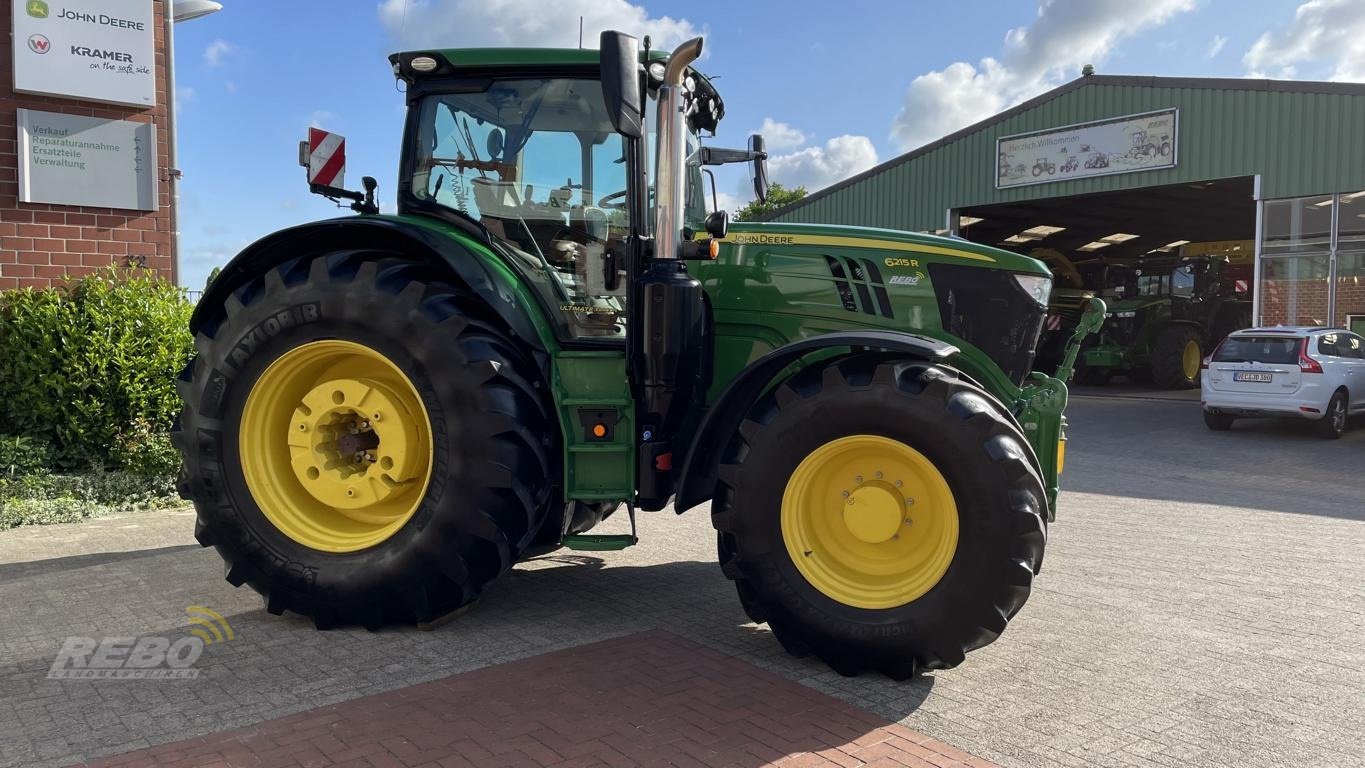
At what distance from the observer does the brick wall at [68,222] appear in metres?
7.75

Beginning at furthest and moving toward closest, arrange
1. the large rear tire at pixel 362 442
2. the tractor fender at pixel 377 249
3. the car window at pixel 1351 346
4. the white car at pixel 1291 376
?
the car window at pixel 1351 346, the white car at pixel 1291 376, the tractor fender at pixel 377 249, the large rear tire at pixel 362 442

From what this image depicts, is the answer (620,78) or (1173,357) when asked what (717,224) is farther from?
(1173,357)

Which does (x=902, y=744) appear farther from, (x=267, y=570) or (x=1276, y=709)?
(x=267, y=570)

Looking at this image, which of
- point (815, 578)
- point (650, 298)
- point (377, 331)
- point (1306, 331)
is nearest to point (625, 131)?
point (650, 298)

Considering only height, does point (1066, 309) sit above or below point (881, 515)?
above

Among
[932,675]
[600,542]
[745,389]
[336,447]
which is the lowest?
[932,675]

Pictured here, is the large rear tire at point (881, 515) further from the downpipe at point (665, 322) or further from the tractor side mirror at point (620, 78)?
the tractor side mirror at point (620, 78)

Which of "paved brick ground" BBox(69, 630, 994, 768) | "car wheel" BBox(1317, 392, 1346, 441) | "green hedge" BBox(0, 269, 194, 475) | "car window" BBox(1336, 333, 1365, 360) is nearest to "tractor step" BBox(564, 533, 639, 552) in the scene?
"paved brick ground" BBox(69, 630, 994, 768)

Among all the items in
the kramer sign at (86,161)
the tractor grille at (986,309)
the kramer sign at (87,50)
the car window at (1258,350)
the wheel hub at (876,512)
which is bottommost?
the wheel hub at (876,512)

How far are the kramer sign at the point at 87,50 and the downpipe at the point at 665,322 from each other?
6219 millimetres

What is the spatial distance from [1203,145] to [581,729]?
17.1 metres

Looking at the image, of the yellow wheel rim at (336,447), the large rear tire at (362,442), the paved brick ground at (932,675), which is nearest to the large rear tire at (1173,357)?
the paved brick ground at (932,675)

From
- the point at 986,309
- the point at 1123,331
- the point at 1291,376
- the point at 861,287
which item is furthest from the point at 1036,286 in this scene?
the point at 1123,331

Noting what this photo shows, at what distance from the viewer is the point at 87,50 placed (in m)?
8.01
